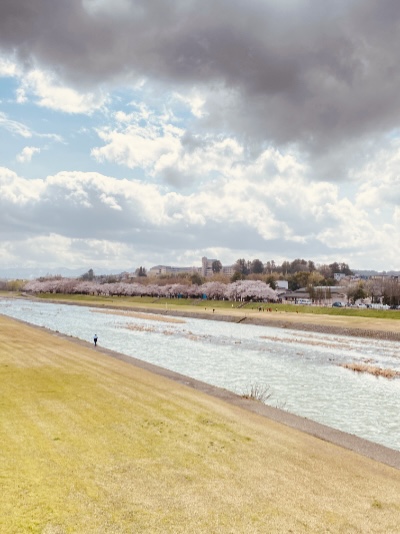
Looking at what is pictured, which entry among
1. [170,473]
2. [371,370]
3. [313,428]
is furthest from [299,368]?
[170,473]

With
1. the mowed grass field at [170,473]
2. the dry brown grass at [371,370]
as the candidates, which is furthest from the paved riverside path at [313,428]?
the dry brown grass at [371,370]

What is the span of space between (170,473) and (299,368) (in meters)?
25.4

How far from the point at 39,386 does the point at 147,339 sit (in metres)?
34.5

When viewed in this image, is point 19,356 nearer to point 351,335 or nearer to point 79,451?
point 79,451

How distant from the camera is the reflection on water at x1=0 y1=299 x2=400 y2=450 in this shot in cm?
2098

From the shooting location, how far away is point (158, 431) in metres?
14.2

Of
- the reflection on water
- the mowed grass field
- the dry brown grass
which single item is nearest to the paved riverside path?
the mowed grass field

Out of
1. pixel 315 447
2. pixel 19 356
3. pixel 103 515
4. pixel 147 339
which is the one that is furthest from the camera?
pixel 147 339

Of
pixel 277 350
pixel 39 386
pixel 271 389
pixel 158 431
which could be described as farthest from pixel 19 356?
pixel 277 350

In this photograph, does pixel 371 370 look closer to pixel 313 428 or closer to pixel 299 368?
pixel 299 368

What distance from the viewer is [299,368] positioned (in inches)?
1373

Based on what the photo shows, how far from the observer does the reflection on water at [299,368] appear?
826 inches

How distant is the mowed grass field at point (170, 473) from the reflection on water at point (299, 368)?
574cm

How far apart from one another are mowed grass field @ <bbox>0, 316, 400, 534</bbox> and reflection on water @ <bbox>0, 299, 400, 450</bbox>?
574cm
